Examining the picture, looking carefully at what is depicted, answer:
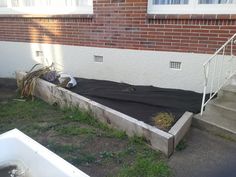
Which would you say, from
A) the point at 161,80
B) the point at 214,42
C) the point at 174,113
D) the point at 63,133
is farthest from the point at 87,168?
the point at 214,42

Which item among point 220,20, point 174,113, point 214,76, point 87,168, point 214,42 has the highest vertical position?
point 220,20

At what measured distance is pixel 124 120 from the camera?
4070 mm

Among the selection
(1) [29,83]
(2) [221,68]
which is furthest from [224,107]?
(1) [29,83]

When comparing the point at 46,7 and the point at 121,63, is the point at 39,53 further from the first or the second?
the point at 121,63

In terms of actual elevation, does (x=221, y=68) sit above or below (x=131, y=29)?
below

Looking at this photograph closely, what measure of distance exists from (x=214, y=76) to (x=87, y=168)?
275cm

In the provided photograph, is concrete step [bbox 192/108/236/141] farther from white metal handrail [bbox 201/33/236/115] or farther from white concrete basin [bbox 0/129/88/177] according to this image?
white concrete basin [bbox 0/129/88/177]

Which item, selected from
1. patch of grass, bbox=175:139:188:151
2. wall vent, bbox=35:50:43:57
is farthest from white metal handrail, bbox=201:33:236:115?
wall vent, bbox=35:50:43:57

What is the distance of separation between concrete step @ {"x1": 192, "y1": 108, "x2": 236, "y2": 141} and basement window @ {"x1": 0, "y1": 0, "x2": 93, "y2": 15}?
10.5 feet

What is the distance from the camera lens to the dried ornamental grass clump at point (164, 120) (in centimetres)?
391

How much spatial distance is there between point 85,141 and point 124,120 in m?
0.66

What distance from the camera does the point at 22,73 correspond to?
632 cm

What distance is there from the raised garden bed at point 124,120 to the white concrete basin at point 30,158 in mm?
1456

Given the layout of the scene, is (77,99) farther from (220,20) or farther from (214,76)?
(220,20)
